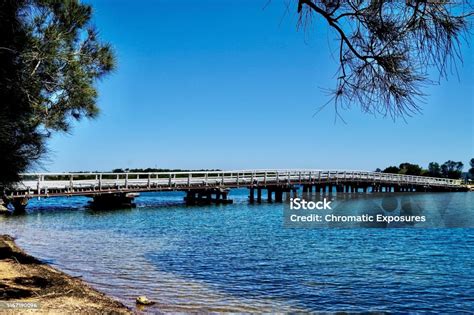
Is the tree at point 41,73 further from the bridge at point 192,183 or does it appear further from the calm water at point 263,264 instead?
the bridge at point 192,183

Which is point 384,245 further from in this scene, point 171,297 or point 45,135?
point 45,135

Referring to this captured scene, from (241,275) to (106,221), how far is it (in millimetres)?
15534

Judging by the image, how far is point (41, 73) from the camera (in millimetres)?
7016

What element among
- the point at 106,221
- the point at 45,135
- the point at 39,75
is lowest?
the point at 106,221

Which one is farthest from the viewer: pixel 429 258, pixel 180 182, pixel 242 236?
pixel 180 182

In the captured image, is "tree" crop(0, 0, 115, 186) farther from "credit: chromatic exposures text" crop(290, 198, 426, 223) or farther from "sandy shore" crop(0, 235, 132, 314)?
"credit: chromatic exposures text" crop(290, 198, 426, 223)

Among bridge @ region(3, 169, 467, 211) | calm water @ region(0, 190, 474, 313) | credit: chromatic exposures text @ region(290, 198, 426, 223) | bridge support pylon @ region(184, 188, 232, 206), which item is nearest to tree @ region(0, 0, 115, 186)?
calm water @ region(0, 190, 474, 313)

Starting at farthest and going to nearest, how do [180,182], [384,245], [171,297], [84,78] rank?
1. [180,182]
2. [384,245]
3. [171,297]
4. [84,78]

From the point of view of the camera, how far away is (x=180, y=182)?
3791cm

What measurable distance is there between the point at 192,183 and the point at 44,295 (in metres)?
31.3

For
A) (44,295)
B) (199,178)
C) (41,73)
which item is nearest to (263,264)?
(44,295)

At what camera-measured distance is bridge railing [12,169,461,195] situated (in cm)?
3186

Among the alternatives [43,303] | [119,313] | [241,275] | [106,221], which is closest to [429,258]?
[241,275]

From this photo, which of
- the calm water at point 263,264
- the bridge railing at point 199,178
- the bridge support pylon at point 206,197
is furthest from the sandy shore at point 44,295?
the bridge support pylon at point 206,197
